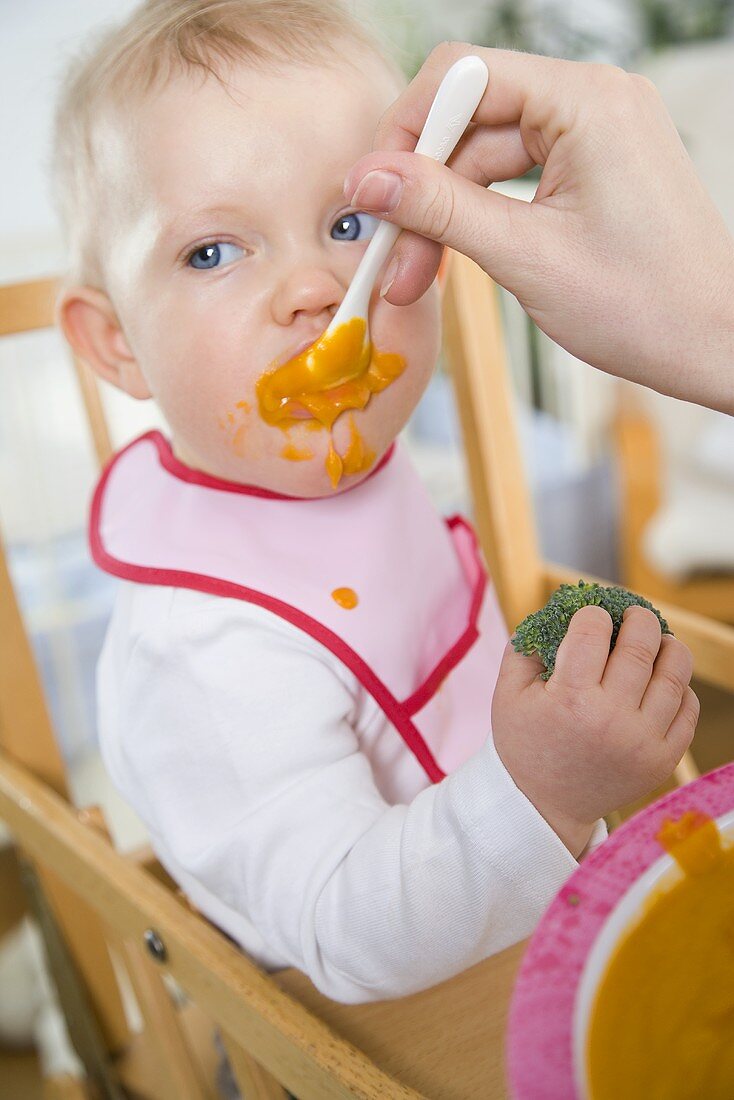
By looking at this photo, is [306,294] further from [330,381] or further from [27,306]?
[27,306]

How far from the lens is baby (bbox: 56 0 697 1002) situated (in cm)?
46

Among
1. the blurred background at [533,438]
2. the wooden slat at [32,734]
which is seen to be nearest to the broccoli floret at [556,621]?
the wooden slat at [32,734]

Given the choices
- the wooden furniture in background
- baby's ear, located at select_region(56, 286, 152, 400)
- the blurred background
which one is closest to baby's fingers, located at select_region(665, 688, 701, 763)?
baby's ear, located at select_region(56, 286, 152, 400)

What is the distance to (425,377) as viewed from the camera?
1.96ft

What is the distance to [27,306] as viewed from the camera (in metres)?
0.80

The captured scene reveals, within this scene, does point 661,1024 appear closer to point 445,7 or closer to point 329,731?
point 329,731

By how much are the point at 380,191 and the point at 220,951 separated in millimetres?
381

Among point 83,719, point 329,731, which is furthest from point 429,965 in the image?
point 83,719

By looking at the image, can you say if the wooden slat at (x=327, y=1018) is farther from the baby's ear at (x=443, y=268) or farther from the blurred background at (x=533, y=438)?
the blurred background at (x=533, y=438)

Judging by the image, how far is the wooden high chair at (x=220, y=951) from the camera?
0.54 metres

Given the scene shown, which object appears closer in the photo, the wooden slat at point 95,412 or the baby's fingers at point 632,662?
the baby's fingers at point 632,662

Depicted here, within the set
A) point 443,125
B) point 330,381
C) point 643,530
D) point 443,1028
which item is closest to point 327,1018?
point 443,1028

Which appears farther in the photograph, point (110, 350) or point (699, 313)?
point (110, 350)

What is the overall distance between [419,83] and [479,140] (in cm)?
5
